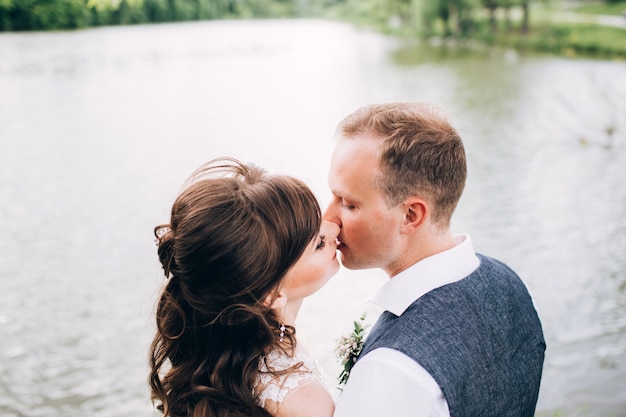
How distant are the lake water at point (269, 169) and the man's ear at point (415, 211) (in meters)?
0.35

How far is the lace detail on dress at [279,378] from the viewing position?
194 cm

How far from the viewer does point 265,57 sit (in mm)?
40344

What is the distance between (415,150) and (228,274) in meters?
0.74

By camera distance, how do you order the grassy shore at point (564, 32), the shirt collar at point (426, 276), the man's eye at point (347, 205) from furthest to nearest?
the grassy shore at point (564, 32) < the man's eye at point (347, 205) < the shirt collar at point (426, 276)

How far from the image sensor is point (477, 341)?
177 cm

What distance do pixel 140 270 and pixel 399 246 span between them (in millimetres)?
7324

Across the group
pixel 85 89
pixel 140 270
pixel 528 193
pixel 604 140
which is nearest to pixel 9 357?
pixel 140 270

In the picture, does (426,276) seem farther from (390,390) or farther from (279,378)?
(279,378)

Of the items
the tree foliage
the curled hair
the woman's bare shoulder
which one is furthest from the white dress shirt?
the tree foliage

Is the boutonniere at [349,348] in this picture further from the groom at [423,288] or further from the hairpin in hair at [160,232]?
the hairpin in hair at [160,232]

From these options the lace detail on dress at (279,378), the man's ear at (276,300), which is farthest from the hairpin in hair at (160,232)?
the lace detail on dress at (279,378)

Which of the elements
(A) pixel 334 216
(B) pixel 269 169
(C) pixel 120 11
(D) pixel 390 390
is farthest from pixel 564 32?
(C) pixel 120 11

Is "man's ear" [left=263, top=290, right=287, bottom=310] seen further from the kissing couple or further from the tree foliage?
the tree foliage

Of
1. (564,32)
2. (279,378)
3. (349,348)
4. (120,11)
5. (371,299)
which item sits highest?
(371,299)
